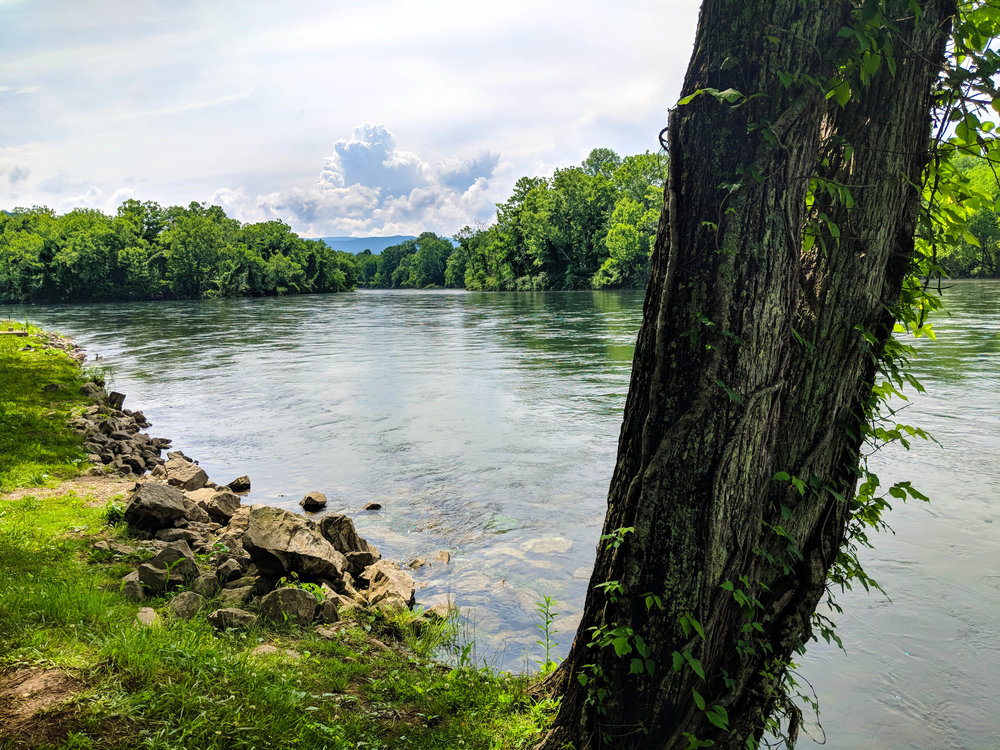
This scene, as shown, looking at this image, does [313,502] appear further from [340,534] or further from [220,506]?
[340,534]

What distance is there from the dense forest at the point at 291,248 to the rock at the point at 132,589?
6088 cm

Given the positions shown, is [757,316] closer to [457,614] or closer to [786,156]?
[786,156]

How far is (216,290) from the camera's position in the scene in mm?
87375

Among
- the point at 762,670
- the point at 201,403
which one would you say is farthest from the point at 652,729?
the point at 201,403

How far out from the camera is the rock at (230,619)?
4410 mm

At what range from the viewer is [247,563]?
18.3 ft

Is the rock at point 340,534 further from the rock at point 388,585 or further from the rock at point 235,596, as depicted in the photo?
the rock at point 235,596

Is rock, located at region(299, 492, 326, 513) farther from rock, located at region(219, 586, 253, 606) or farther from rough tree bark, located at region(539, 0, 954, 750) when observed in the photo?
rough tree bark, located at region(539, 0, 954, 750)

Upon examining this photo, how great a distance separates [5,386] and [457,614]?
10.7 metres

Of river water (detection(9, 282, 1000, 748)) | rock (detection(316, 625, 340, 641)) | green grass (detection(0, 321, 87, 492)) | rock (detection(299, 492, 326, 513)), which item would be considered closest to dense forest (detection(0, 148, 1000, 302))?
river water (detection(9, 282, 1000, 748))

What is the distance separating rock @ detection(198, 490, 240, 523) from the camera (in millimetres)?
7258

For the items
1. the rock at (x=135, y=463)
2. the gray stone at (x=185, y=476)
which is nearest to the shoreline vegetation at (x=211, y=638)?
the gray stone at (x=185, y=476)

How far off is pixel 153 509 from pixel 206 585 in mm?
1677

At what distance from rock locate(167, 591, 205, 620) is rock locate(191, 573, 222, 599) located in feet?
0.85
